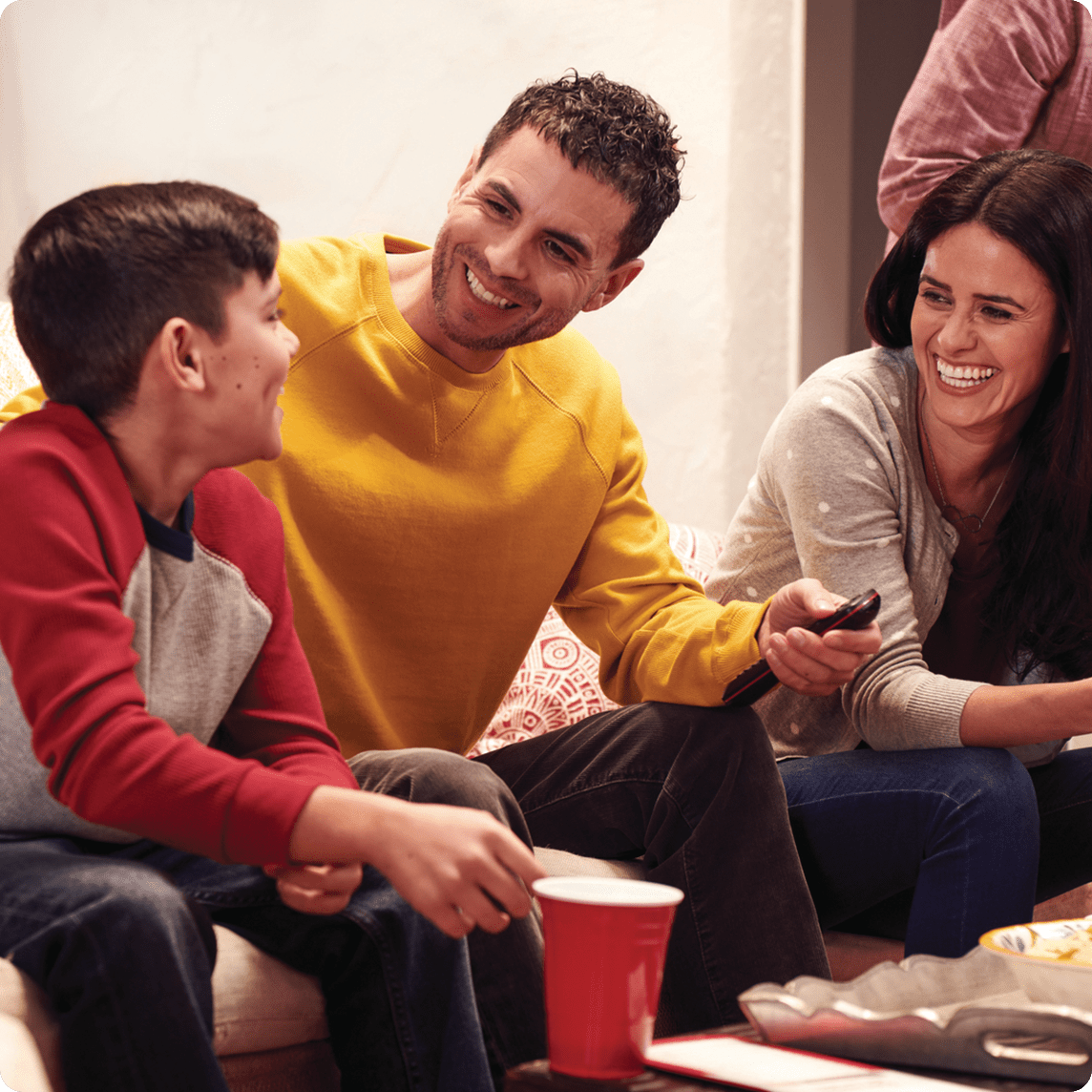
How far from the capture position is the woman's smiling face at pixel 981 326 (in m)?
1.50

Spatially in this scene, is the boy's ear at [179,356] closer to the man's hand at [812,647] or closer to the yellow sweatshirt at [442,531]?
the yellow sweatshirt at [442,531]

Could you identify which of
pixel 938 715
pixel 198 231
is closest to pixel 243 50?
pixel 198 231

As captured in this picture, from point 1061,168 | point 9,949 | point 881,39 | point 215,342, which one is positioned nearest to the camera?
point 9,949

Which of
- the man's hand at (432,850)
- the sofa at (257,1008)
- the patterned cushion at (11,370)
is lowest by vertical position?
the sofa at (257,1008)

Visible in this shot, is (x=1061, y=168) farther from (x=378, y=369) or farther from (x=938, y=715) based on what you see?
(x=378, y=369)

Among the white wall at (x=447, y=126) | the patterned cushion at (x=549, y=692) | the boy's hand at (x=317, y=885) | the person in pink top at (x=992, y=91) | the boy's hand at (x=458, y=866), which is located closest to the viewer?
the boy's hand at (x=458, y=866)

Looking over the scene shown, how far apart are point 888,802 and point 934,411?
0.51 meters

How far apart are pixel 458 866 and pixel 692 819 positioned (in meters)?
0.52

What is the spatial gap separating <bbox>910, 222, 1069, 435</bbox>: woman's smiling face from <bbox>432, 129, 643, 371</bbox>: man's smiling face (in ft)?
1.36

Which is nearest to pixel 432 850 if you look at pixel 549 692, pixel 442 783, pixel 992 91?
pixel 442 783

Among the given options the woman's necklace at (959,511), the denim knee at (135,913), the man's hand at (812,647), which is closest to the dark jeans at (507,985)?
the denim knee at (135,913)

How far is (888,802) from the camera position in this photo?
54.3 inches

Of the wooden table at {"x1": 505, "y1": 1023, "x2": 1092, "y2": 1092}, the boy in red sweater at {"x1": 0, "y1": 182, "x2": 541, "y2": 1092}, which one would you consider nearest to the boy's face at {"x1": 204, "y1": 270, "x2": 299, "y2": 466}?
the boy in red sweater at {"x1": 0, "y1": 182, "x2": 541, "y2": 1092}

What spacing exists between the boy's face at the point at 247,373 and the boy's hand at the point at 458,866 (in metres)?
0.35
